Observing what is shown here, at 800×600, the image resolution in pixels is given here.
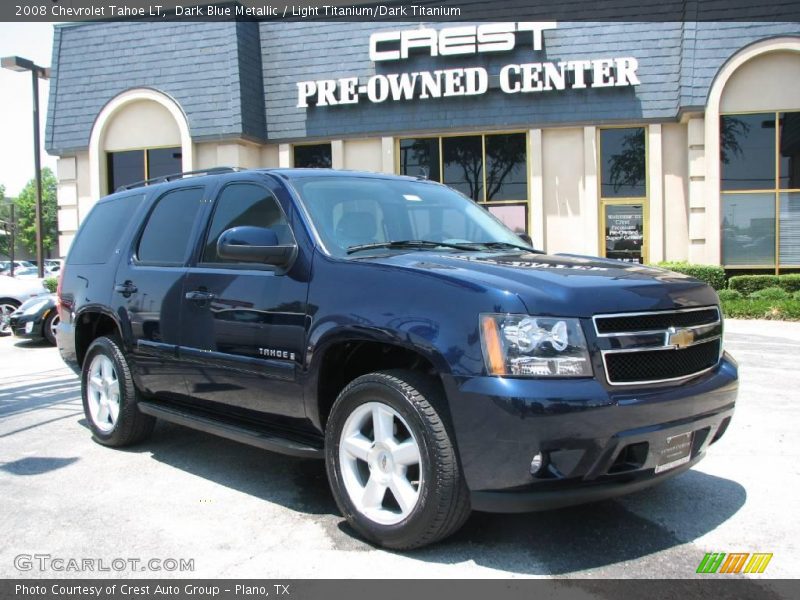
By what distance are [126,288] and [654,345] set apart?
375 cm

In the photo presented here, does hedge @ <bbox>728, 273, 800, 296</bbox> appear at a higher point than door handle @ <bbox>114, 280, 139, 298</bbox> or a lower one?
lower

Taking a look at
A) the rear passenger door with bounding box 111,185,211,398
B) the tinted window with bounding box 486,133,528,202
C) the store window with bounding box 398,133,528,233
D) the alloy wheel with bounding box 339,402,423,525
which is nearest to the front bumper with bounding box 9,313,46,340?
the rear passenger door with bounding box 111,185,211,398

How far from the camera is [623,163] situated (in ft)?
54.9

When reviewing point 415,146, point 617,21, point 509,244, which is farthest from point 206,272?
point 617,21

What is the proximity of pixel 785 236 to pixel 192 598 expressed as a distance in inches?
642

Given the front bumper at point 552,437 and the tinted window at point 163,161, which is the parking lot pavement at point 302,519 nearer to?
the front bumper at point 552,437

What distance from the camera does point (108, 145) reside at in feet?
62.5

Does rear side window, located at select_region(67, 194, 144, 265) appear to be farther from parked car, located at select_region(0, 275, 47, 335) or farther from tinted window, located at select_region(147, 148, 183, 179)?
tinted window, located at select_region(147, 148, 183, 179)

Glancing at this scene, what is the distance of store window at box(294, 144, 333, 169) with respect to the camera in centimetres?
1816

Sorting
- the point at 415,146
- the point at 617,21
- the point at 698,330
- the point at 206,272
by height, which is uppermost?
the point at 617,21

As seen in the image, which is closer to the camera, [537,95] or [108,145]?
[537,95]

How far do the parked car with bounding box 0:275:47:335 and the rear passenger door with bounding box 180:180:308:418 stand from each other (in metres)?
11.0

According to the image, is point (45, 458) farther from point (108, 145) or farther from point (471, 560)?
point (108, 145)

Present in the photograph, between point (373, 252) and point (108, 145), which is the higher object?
point (108, 145)
